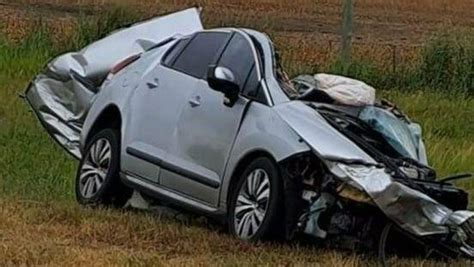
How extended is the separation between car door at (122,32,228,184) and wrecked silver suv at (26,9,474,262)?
0.04 feet

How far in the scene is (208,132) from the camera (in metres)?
10.0

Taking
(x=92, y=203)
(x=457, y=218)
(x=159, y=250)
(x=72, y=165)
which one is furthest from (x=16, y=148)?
(x=457, y=218)

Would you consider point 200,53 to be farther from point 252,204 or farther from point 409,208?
point 409,208

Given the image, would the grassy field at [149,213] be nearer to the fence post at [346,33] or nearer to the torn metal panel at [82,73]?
the fence post at [346,33]

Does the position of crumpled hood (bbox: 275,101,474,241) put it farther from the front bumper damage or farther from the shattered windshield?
the shattered windshield

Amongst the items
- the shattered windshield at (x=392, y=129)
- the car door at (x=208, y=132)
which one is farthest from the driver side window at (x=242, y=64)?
the shattered windshield at (x=392, y=129)

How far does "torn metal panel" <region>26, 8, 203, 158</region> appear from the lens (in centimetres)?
1246

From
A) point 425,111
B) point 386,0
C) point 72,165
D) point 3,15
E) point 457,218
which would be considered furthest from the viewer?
point 386,0

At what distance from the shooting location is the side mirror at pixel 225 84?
9.91 m

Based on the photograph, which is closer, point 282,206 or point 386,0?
point 282,206

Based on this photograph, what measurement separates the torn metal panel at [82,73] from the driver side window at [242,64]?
1.80m

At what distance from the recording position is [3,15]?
79.2 ft

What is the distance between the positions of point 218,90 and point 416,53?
1090 centimetres

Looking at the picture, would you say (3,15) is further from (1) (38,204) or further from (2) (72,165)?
(1) (38,204)
